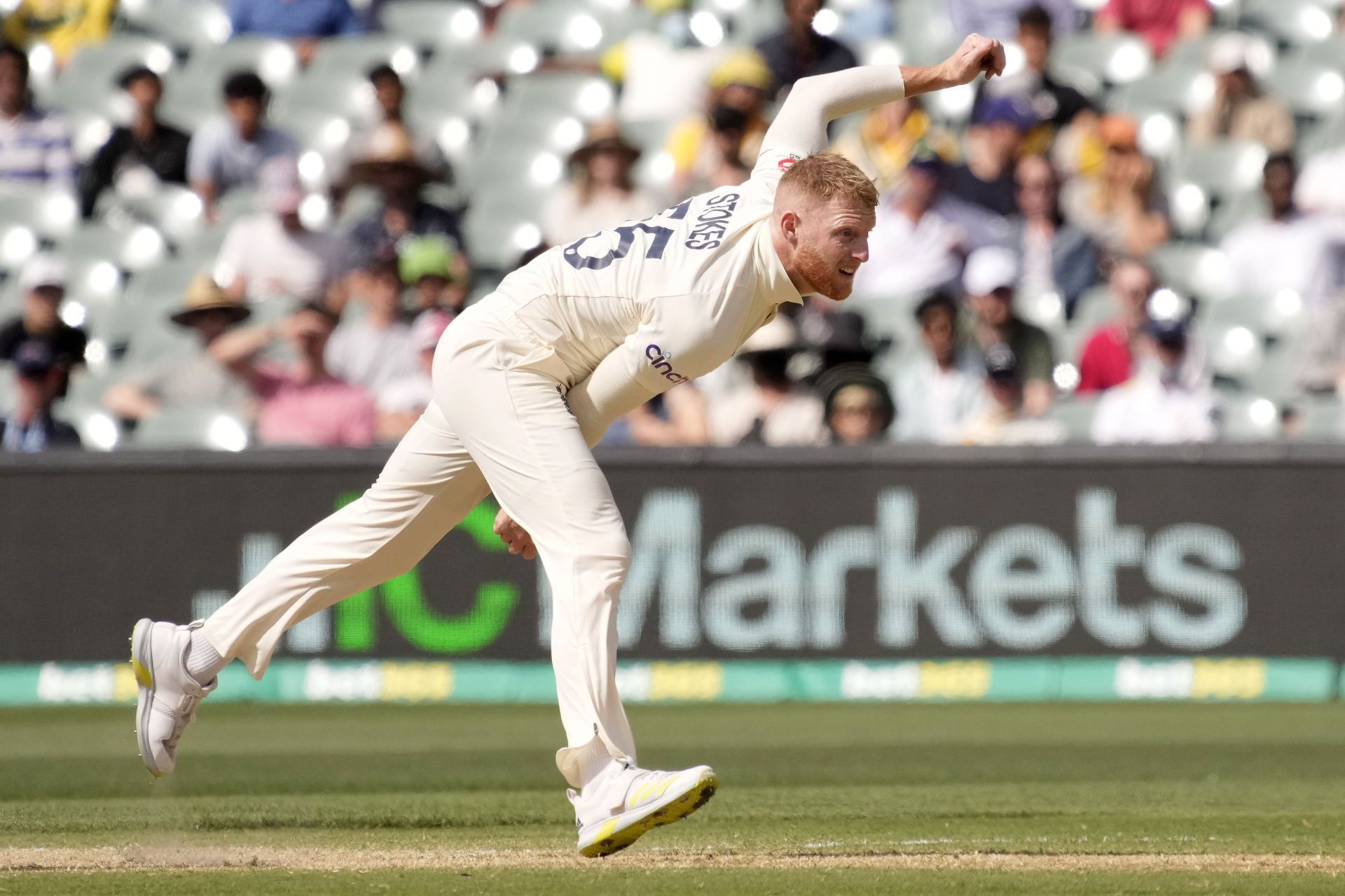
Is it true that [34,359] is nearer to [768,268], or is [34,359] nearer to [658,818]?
[768,268]

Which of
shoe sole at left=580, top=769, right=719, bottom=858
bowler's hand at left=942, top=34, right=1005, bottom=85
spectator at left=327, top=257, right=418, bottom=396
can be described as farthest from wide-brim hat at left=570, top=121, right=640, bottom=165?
shoe sole at left=580, top=769, right=719, bottom=858

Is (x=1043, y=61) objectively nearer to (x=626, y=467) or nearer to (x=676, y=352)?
(x=626, y=467)

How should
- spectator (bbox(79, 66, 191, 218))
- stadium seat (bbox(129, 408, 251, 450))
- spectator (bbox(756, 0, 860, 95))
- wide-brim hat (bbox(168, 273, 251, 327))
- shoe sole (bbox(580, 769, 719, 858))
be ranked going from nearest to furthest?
1. shoe sole (bbox(580, 769, 719, 858))
2. stadium seat (bbox(129, 408, 251, 450))
3. wide-brim hat (bbox(168, 273, 251, 327))
4. spectator (bbox(756, 0, 860, 95))
5. spectator (bbox(79, 66, 191, 218))

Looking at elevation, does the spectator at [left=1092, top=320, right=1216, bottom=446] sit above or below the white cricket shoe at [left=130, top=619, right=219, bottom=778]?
below

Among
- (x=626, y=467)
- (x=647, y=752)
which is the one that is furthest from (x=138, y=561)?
(x=647, y=752)

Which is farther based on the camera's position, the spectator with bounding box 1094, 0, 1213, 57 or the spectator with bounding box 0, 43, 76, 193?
the spectator with bounding box 0, 43, 76, 193

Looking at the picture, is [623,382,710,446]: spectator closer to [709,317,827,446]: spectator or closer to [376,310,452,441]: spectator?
[709,317,827,446]: spectator

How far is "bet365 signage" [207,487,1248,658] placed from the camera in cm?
923

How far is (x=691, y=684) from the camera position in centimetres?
939

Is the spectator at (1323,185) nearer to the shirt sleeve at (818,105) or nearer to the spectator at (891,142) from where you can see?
the spectator at (891,142)

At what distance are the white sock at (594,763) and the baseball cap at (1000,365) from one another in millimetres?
5668

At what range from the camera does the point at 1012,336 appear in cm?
1045

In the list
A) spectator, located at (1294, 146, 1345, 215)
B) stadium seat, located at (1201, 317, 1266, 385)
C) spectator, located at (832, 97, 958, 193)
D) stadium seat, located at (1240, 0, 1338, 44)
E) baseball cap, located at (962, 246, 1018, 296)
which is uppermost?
stadium seat, located at (1240, 0, 1338, 44)

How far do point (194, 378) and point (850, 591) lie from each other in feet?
13.7
